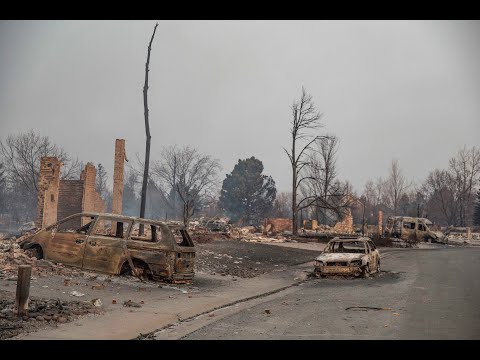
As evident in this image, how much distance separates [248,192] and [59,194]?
153 feet

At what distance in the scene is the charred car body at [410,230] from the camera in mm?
43938

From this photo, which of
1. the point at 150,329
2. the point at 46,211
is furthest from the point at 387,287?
the point at 46,211

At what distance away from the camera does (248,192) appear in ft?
245

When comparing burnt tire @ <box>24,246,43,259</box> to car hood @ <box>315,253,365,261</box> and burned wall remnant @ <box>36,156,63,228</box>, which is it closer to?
car hood @ <box>315,253,365,261</box>

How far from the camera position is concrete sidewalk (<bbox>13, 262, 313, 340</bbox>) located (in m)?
7.16

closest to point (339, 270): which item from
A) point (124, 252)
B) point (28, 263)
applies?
point (124, 252)

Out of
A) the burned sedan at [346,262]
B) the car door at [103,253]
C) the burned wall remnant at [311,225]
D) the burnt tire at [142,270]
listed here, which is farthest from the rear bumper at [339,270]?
the burned wall remnant at [311,225]

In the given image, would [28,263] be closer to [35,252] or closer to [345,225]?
[35,252]

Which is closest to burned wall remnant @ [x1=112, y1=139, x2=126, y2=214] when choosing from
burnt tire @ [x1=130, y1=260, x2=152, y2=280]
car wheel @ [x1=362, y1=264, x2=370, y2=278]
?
car wheel @ [x1=362, y1=264, x2=370, y2=278]

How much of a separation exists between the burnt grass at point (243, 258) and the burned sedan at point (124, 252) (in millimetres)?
4439

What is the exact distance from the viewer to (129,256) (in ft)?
41.3

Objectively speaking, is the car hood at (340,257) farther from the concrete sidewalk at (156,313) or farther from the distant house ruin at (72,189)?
the distant house ruin at (72,189)
